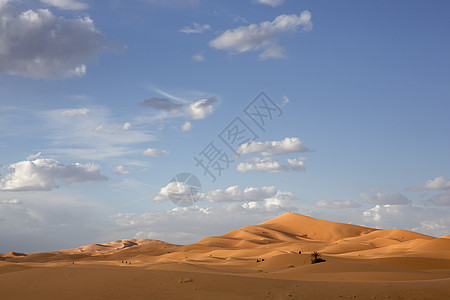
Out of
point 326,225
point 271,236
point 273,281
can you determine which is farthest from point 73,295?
point 326,225

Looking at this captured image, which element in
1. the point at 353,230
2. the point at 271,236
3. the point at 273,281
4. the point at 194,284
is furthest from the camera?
the point at 353,230

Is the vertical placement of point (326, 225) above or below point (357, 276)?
above

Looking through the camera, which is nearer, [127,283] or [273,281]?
[127,283]

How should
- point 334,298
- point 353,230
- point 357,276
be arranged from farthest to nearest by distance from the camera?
point 353,230, point 357,276, point 334,298

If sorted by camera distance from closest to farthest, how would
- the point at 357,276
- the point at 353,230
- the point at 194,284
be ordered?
the point at 194,284 < the point at 357,276 < the point at 353,230

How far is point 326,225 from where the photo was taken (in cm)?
8469

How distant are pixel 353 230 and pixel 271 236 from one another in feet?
55.7

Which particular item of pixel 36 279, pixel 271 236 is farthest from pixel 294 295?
pixel 271 236

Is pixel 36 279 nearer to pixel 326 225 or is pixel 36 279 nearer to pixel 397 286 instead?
pixel 397 286

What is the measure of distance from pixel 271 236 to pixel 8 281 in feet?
219

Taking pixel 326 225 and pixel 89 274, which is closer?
pixel 89 274

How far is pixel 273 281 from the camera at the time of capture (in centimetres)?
1351

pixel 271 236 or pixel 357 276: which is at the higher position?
pixel 271 236

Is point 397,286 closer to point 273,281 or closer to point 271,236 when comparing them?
point 273,281
